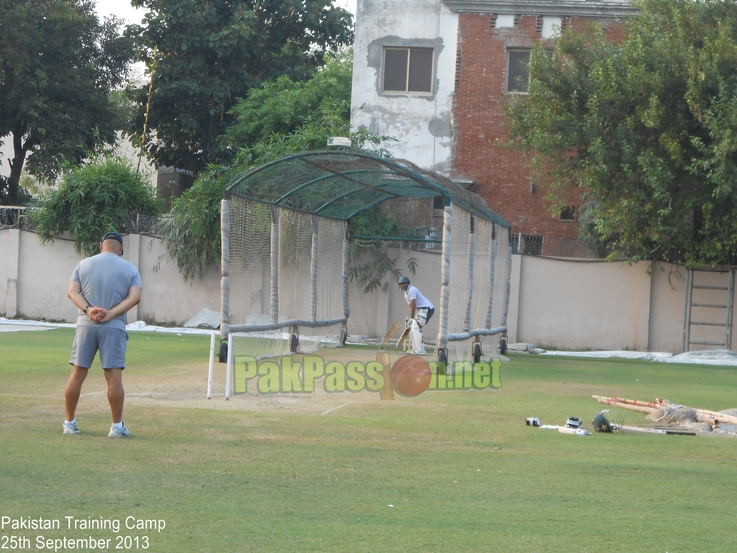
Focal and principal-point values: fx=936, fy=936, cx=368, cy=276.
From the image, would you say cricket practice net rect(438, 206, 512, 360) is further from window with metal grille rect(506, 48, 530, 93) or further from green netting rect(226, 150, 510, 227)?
window with metal grille rect(506, 48, 530, 93)

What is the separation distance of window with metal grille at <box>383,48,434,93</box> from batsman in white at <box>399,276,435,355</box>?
34.0ft

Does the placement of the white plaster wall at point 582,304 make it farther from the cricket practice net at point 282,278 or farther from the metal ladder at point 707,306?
the cricket practice net at point 282,278

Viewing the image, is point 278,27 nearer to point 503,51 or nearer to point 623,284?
point 503,51

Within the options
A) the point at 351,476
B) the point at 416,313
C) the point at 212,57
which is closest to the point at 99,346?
the point at 351,476

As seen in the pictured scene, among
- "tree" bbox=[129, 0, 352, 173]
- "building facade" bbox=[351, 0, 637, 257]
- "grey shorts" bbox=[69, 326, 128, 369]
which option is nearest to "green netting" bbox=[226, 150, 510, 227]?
"grey shorts" bbox=[69, 326, 128, 369]

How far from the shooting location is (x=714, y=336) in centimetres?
2136

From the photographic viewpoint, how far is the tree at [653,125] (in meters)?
19.0

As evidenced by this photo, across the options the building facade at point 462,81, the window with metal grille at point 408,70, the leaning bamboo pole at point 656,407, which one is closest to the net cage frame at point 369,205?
the leaning bamboo pole at point 656,407

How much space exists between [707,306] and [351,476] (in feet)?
53.6

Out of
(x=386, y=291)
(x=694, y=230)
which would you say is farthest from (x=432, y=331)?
(x=694, y=230)

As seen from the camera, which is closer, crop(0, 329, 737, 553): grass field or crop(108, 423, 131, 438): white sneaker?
crop(0, 329, 737, 553): grass field

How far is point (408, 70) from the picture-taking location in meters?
26.0

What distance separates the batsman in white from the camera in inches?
660

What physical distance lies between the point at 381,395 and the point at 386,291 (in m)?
10.2
